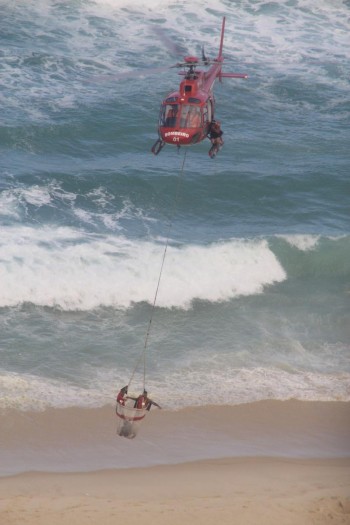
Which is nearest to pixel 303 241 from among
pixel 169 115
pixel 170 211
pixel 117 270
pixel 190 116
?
pixel 170 211

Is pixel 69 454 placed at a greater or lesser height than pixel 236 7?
lesser

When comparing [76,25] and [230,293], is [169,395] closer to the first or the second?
[230,293]

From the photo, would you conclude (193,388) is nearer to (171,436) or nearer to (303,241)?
(171,436)

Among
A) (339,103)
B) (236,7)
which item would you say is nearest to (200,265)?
(339,103)

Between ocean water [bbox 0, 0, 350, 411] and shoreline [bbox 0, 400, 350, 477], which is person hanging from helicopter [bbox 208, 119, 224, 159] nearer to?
ocean water [bbox 0, 0, 350, 411]

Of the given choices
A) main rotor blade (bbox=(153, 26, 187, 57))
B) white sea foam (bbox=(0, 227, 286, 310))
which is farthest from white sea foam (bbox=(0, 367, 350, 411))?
main rotor blade (bbox=(153, 26, 187, 57))
